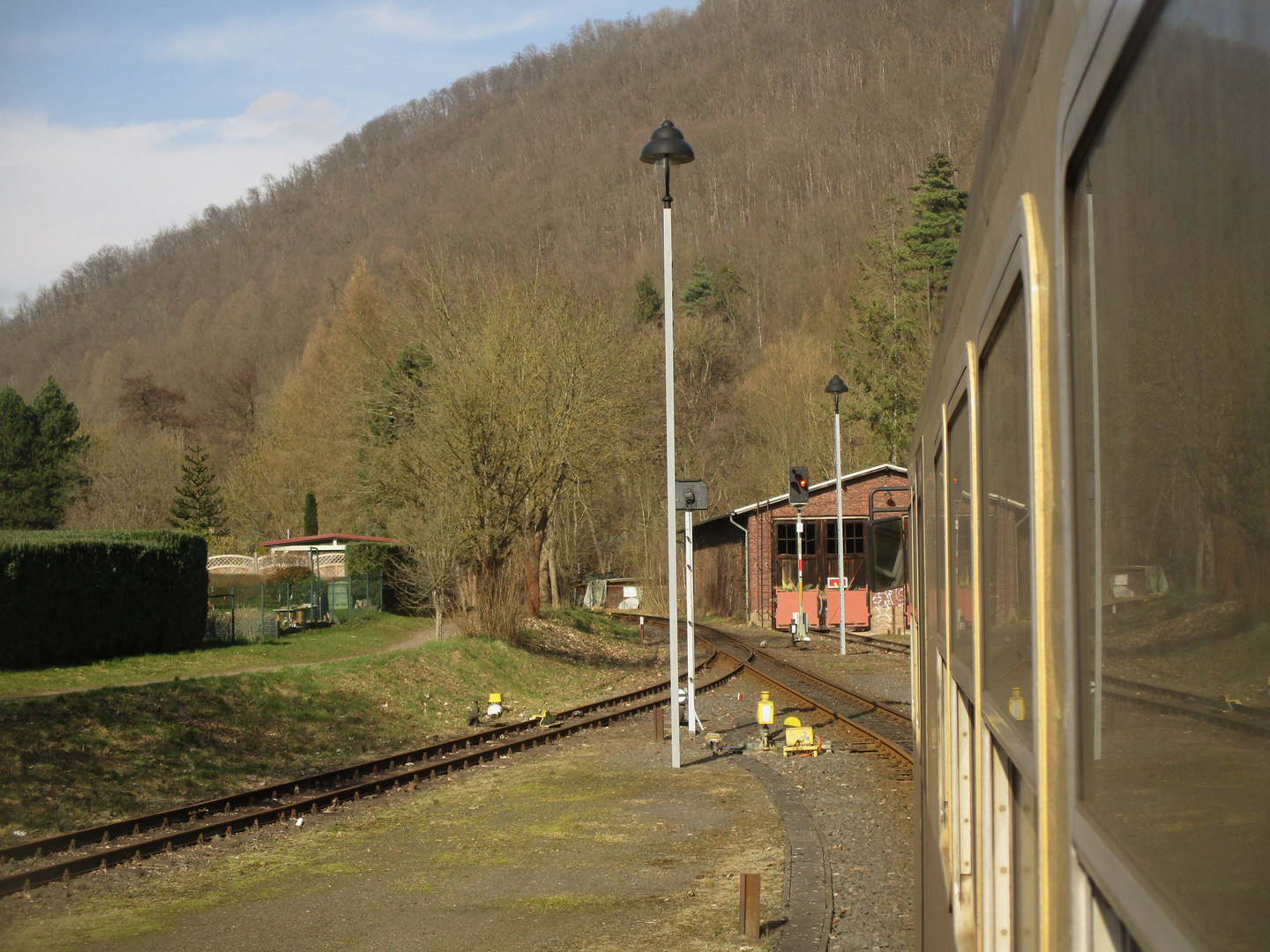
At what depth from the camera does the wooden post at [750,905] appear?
23.0ft

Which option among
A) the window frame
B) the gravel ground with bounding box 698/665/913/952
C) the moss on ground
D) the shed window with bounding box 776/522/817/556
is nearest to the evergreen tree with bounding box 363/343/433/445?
the shed window with bounding box 776/522/817/556

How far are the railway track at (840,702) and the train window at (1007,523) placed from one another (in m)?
10.9

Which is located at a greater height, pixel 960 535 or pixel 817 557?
pixel 960 535

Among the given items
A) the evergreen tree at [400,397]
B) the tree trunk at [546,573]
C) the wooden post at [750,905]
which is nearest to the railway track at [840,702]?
the wooden post at [750,905]

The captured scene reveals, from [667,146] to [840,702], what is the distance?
971 centimetres

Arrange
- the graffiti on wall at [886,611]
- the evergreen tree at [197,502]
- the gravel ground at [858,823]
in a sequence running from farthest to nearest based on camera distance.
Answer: the evergreen tree at [197,502], the graffiti on wall at [886,611], the gravel ground at [858,823]

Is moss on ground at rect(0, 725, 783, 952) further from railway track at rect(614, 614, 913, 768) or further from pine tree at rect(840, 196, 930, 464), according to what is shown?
pine tree at rect(840, 196, 930, 464)

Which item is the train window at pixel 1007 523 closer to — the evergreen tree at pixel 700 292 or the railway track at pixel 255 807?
the railway track at pixel 255 807

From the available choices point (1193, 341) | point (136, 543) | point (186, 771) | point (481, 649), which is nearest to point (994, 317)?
point (1193, 341)

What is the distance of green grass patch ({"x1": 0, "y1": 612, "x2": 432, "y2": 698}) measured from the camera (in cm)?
1680

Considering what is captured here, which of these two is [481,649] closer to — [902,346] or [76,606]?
[76,606]

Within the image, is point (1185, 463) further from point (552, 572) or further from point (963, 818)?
point (552, 572)

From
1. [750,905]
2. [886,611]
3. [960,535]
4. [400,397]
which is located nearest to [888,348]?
[886,611]

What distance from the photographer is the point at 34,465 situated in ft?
158
